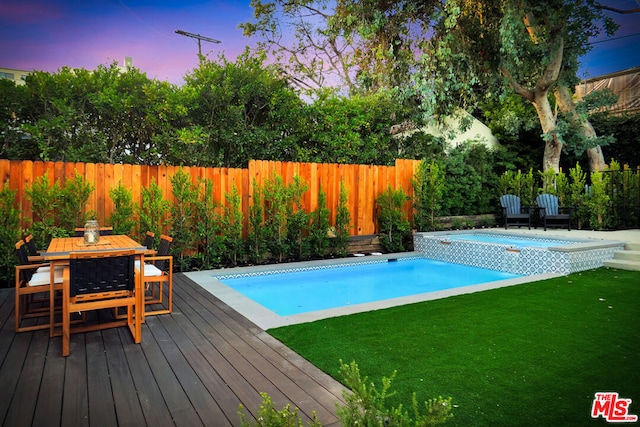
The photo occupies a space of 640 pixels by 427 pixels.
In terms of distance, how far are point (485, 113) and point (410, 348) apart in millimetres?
15859

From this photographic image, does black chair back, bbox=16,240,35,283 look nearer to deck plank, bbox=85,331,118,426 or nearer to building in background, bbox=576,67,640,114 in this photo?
deck plank, bbox=85,331,118,426

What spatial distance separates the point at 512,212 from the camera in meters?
11.7

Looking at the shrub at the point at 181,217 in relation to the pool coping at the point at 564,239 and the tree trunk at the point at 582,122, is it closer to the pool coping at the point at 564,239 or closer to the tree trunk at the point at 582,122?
the pool coping at the point at 564,239

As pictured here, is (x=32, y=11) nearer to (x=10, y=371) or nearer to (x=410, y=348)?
(x=10, y=371)

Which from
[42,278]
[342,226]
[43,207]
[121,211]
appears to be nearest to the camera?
[42,278]

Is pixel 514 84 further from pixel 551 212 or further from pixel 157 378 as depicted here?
pixel 157 378

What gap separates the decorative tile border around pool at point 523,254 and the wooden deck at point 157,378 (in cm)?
566

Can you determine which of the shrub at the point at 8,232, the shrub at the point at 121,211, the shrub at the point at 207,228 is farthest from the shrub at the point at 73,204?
the shrub at the point at 207,228

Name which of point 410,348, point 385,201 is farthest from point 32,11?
point 410,348

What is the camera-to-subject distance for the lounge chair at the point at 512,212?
11.4m

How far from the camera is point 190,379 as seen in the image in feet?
9.58

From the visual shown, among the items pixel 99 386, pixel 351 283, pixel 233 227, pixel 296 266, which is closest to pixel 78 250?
pixel 99 386

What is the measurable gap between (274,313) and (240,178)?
12.6ft

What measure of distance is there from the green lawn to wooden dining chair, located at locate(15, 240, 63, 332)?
2091 millimetres
